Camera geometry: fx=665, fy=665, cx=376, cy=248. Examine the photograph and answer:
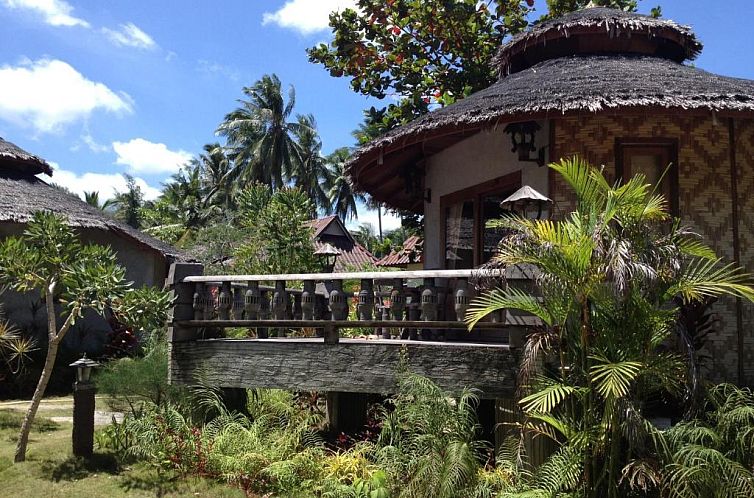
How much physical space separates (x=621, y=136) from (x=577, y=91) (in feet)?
2.92

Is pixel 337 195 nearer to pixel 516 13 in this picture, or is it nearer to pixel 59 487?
pixel 516 13

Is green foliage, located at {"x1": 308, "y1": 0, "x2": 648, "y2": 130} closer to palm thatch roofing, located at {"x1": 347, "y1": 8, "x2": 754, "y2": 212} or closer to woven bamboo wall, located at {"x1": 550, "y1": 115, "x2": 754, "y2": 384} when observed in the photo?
palm thatch roofing, located at {"x1": 347, "y1": 8, "x2": 754, "y2": 212}

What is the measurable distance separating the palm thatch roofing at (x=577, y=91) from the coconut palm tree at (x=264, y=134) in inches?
970

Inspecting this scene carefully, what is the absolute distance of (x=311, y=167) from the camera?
3784 cm

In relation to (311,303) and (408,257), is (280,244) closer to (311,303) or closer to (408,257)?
(408,257)

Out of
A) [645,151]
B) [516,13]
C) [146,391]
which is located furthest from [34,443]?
[516,13]

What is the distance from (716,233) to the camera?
713 centimetres

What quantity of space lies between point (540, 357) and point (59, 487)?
4.40 m

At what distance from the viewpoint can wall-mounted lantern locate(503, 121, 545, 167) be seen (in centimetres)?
743

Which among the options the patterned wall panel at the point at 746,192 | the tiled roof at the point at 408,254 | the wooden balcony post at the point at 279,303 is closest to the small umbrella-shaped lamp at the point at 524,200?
the wooden balcony post at the point at 279,303

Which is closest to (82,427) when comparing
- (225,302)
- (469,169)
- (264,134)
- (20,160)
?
(225,302)

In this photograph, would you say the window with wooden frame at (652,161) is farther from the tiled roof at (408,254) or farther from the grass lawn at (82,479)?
the tiled roof at (408,254)

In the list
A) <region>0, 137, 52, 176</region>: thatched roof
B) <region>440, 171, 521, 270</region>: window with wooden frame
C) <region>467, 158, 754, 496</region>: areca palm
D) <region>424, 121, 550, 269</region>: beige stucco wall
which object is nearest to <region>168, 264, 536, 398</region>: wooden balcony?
<region>467, 158, 754, 496</region>: areca palm

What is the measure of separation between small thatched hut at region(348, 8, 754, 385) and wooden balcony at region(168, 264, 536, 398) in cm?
183
